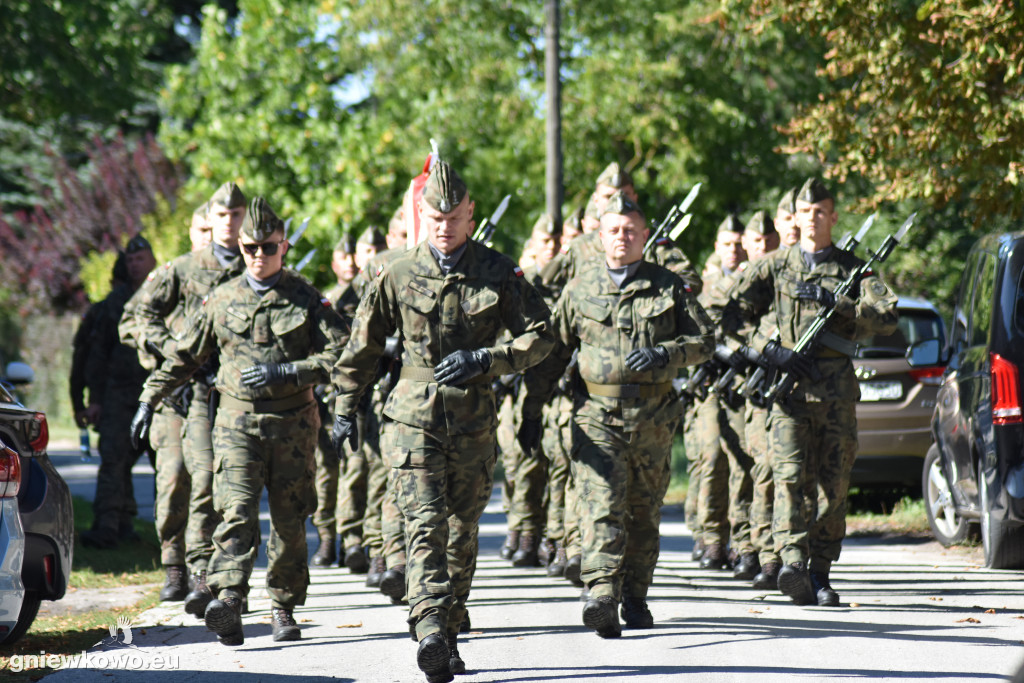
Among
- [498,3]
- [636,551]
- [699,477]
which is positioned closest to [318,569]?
[699,477]

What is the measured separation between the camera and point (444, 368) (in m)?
6.16

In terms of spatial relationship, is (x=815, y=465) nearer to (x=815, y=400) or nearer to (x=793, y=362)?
(x=815, y=400)

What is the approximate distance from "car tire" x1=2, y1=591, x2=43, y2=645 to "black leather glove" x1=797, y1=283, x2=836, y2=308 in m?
4.45

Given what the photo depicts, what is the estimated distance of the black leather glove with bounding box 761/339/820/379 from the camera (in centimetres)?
809

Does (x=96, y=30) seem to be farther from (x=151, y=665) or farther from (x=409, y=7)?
(x=151, y=665)

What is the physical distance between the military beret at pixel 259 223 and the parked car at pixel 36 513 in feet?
4.51

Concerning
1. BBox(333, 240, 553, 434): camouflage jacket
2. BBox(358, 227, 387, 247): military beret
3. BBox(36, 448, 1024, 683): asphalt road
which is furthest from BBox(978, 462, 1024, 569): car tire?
BBox(358, 227, 387, 247): military beret

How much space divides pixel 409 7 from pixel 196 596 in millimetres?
17265

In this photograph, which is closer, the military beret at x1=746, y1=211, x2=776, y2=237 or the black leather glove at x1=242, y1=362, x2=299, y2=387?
the black leather glove at x1=242, y1=362, x2=299, y2=387

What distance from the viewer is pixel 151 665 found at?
6504mm

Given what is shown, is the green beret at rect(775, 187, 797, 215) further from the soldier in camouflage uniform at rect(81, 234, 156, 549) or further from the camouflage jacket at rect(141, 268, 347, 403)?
the soldier in camouflage uniform at rect(81, 234, 156, 549)

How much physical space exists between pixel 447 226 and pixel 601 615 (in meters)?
2.07

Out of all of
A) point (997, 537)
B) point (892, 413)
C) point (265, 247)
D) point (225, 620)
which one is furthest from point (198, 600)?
point (892, 413)

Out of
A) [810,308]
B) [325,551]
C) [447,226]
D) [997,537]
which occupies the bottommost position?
[325,551]
